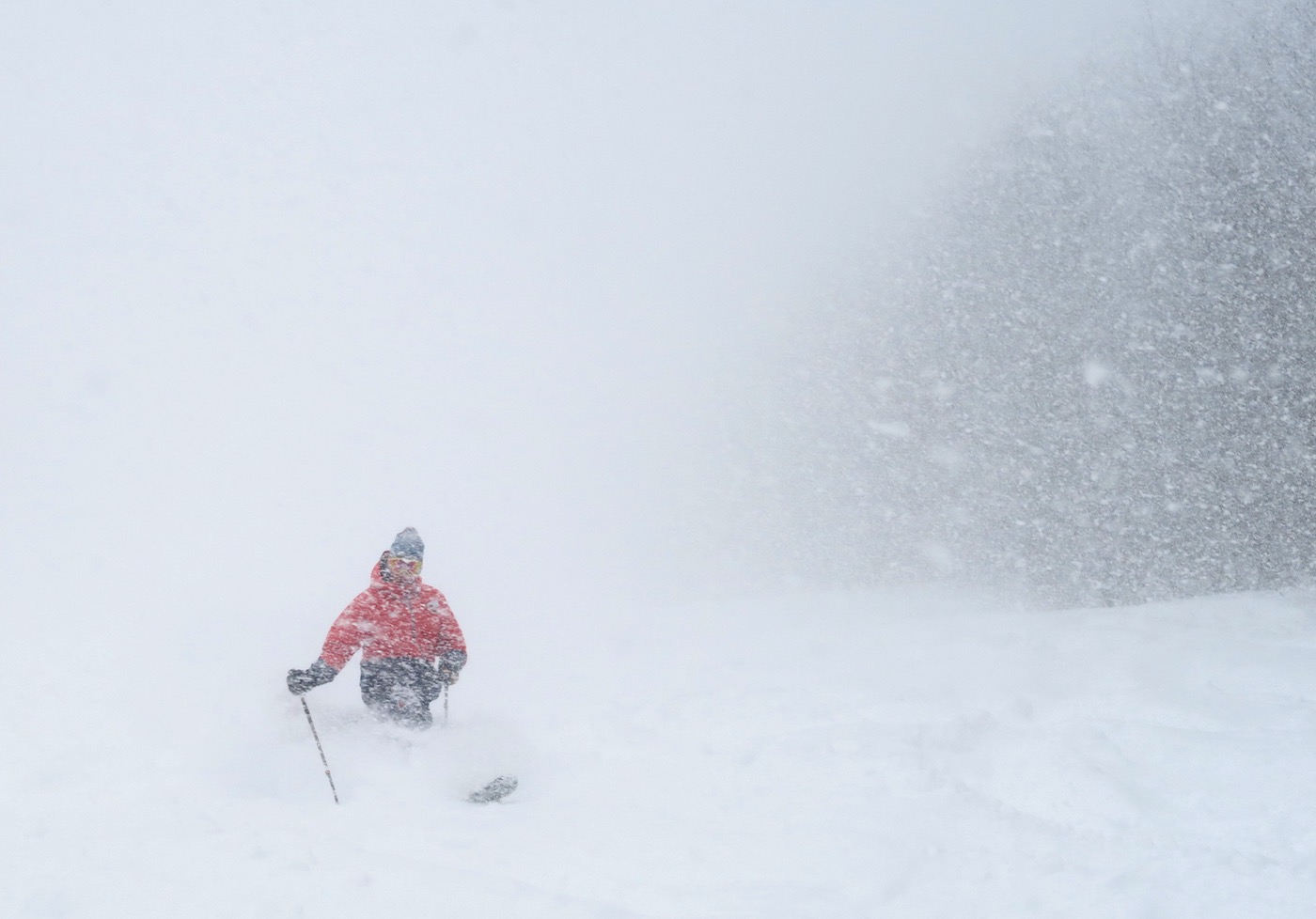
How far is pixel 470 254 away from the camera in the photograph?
372 ft

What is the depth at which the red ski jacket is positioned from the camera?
5.88m

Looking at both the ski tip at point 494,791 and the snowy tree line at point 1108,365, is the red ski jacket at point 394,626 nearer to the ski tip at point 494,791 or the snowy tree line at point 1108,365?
the ski tip at point 494,791

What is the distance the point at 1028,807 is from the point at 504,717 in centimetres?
420

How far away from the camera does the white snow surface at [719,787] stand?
3957mm

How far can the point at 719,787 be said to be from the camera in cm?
547

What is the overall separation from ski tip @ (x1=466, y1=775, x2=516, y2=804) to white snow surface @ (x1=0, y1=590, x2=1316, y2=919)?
0.38 feet

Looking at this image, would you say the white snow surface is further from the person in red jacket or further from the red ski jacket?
the red ski jacket

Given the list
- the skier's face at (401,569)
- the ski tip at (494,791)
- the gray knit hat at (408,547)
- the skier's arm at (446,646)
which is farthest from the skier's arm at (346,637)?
the ski tip at (494,791)

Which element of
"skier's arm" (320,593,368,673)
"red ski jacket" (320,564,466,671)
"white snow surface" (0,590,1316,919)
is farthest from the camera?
"red ski jacket" (320,564,466,671)

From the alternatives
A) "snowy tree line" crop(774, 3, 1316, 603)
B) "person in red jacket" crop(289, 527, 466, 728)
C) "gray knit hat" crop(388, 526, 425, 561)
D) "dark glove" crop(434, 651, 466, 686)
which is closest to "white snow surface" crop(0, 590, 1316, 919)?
"person in red jacket" crop(289, 527, 466, 728)

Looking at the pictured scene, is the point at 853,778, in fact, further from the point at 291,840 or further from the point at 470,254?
the point at 470,254

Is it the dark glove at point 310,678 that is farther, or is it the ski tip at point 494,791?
the dark glove at point 310,678

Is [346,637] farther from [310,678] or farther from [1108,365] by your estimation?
[1108,365]

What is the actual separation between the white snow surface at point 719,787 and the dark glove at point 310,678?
487 millimetres
